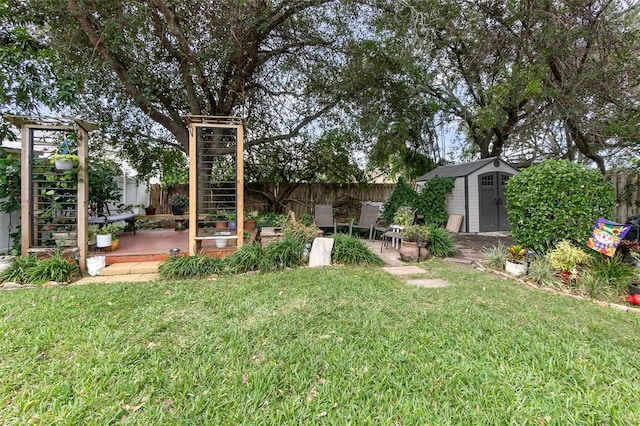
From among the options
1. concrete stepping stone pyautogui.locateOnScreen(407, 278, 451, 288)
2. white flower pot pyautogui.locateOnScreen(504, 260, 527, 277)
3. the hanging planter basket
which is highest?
the hanging planter basket

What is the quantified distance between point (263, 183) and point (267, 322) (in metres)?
7.77

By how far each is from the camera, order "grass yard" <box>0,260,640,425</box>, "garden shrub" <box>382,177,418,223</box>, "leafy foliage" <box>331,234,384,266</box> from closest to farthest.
Result: 1. "grass yard" <box>0,260,640,425</box>
2. "leafy foliage" <box>331,234,384,266</box>
3. "garden shrub" <box>382,177,418,223</box>

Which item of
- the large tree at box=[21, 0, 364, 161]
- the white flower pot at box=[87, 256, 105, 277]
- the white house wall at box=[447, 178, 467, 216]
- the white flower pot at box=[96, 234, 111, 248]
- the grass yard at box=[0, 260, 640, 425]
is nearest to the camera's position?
the grass yard at box=[0, 260, 640, 425]

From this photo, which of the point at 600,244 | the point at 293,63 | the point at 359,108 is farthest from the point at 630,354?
the point at 293,63

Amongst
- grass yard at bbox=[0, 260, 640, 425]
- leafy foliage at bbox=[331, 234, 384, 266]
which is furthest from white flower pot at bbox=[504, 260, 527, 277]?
leafy foliage at bbox=[331, 234, 384, 266]

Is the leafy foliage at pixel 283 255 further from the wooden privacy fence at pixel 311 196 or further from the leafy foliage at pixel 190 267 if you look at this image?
the wooden privacy fence at pixel 311 196

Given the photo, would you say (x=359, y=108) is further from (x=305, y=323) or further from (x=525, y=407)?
(x=525, y=407)

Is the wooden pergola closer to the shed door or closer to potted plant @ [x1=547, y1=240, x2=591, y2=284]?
potted plant @ [x1=547, y1=240, x2=591, y2=284]

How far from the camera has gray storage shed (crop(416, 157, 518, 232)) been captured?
8.44 meters

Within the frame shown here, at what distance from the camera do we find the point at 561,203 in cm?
396

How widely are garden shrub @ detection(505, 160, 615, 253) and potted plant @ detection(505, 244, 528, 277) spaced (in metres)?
0.18

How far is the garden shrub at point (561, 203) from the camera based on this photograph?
3873mm

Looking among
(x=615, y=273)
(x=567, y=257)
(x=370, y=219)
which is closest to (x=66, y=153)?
(x=370, y=219)

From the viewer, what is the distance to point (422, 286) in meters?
3.53
